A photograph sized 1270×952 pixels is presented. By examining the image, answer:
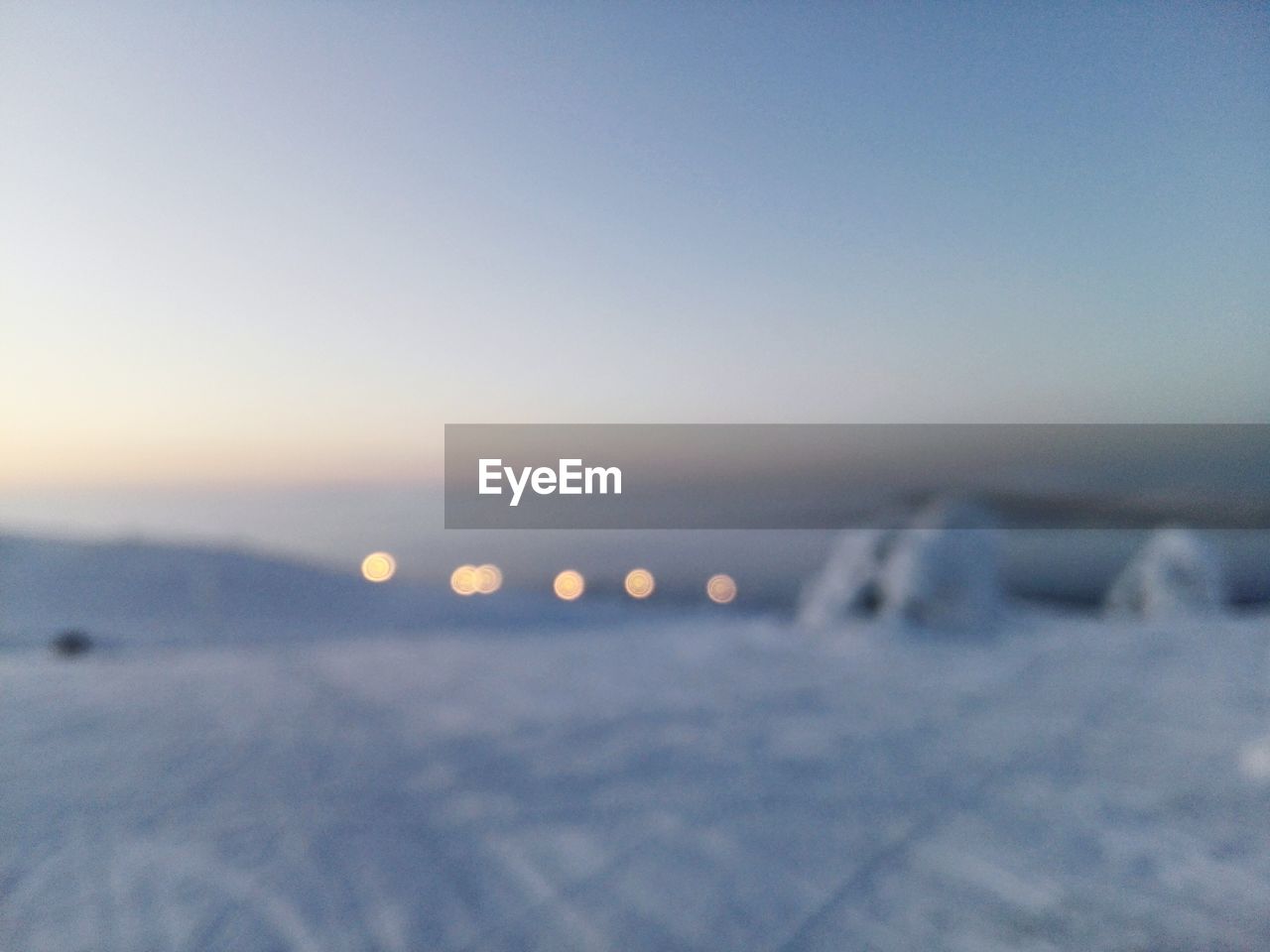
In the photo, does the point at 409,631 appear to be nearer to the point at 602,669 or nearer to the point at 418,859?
the point at 602,669

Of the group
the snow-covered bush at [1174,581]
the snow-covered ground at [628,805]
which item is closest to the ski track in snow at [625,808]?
the snow-covered ground at [628,805]

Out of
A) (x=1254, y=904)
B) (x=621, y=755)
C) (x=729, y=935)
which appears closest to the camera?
(x=729, y=935)

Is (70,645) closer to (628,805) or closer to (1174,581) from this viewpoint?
(628,805)

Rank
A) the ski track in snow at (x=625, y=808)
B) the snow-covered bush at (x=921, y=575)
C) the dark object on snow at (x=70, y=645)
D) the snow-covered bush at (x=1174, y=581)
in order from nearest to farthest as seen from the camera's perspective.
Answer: the ski track in snow at (x=625, y=808)
the dark object on snow at (x=70, y=645)
the snow-covered bush at (x=921, y=575)
the snow-covered bush at (x=1174, y=581)

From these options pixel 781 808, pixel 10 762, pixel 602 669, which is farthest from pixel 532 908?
pixel 602 669

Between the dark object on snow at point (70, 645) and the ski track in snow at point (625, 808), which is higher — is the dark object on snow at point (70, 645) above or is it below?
below

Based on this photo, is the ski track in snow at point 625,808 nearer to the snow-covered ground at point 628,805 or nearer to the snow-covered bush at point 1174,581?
the snow-covered ground at point 628,805

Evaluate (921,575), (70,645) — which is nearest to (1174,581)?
(921,575)
